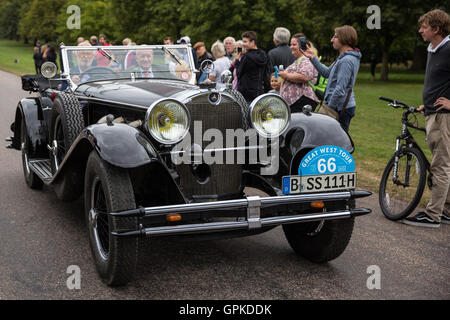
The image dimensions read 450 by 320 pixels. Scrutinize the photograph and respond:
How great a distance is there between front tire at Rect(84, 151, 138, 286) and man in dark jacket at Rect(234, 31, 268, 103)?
12.5ft

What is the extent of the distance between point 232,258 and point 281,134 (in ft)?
3.49

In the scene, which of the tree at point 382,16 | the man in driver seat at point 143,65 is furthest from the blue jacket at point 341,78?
the tree at point 382,16

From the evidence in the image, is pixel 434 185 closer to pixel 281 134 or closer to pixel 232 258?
pixel 281 134

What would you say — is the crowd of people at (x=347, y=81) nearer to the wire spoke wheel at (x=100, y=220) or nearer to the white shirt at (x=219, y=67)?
the white shirt at (x=219, y=67)

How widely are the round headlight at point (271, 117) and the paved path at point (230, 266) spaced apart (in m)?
1.03

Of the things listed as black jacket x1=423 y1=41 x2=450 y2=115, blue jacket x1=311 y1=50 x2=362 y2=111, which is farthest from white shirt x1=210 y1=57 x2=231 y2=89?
black jacket x1=423 y1=41 x2=450 y2=115

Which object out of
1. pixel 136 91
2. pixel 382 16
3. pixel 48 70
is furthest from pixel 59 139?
pixel 382 16

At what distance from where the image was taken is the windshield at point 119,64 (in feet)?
17.1

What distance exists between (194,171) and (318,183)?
0.92 m

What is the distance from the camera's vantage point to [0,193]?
18.7 feet

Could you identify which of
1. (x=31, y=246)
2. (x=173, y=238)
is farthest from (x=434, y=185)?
(x=31, y=246)

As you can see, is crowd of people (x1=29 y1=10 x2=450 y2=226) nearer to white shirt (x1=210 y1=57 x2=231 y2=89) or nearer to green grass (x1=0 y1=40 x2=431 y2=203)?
green grass (x1=0 y1=40 x2=431 y2=203)

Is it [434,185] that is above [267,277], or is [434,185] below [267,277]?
above

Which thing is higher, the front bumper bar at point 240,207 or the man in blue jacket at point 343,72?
the man in blue jacket at point 343,72
